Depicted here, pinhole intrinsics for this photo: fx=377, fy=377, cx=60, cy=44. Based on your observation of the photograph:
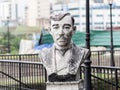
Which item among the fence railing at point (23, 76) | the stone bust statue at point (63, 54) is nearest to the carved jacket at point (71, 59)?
the stone bust statue at point (63, 54)

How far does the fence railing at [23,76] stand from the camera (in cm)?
927

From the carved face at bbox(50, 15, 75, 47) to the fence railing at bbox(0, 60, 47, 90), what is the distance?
105 inches

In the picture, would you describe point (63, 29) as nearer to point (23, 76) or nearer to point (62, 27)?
point (62, 27)

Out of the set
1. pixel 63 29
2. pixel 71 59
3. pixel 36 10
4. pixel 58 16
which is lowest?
pixel 71 59

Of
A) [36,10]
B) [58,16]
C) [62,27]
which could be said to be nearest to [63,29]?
[62,27]

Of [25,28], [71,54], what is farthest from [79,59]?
[25,28]

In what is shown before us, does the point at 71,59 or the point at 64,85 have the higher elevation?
the point at 71,59

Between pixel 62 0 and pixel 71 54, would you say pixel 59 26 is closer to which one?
pixel 71 54

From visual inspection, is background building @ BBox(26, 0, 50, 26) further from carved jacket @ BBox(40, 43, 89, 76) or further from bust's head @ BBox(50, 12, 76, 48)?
bust's head @ BBox(50, 12, 76, 48)

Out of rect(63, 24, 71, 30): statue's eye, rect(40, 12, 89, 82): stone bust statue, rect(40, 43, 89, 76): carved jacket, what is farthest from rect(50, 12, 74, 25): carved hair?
rect(40, 43, 89, 76): carved jacket

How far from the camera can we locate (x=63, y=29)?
6.03m

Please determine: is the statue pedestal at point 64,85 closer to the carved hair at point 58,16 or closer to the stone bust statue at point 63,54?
the stone bust statue at point 63,54

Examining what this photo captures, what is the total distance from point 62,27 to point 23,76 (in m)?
4.57

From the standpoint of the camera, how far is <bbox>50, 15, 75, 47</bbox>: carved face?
601 centimetres
